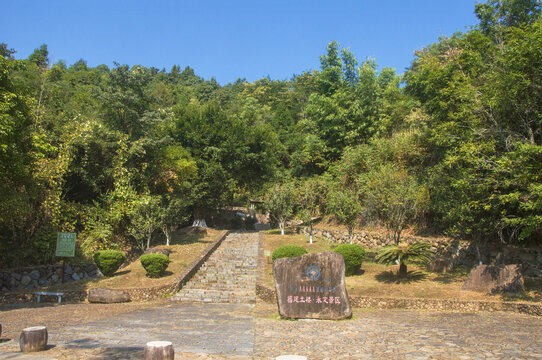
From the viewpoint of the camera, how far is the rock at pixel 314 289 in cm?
1012

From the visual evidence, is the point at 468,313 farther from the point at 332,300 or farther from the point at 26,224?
the point at 26,224

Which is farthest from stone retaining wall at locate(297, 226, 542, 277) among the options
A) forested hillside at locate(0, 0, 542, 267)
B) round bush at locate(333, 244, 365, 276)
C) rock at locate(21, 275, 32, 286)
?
rock at locate(21, 275, 32, 286)

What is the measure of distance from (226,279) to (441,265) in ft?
28.5

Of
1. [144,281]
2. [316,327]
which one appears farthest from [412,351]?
[144,281]

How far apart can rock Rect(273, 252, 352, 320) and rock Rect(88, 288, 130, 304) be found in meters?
5.99

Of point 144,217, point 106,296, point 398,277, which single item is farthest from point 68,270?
point 398,277

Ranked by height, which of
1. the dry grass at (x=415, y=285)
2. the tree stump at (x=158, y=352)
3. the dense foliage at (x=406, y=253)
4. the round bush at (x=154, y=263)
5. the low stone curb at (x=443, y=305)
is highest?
the dense foliage at (x=406, y=253)

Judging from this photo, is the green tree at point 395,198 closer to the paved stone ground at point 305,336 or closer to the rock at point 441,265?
the rock at point 441,265

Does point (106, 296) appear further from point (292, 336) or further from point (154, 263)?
point (292, 336)

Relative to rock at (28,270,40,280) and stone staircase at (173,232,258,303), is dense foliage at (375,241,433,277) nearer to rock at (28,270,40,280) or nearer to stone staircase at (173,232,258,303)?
stone staircase at (173,232,258,303)

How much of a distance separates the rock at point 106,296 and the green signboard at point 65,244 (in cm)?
199

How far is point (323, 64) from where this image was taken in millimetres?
32062

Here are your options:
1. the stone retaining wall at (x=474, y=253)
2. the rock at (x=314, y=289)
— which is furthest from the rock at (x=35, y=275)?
the stone retaining wall at (x=474, y=253)

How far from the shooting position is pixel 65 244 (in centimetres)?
1387
